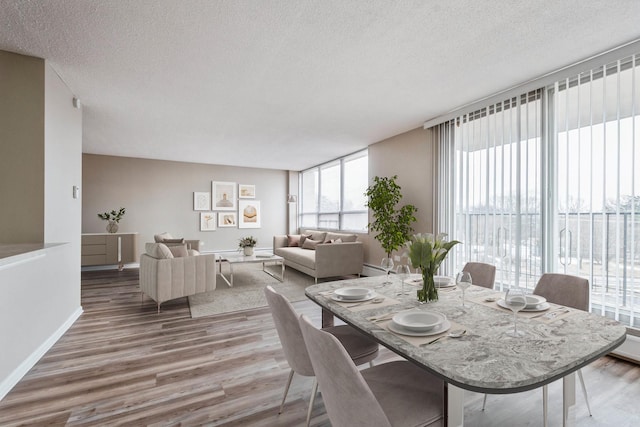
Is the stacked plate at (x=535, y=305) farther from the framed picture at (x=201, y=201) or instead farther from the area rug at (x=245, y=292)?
the framed picture at (x=201, y=201)

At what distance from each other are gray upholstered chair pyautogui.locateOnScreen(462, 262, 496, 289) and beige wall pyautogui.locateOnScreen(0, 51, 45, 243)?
144 inches

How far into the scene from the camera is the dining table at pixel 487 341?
37.0 inches

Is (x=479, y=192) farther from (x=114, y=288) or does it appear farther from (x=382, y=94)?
(x=114, y=288)

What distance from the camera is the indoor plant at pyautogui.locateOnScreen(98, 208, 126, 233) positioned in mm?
6176

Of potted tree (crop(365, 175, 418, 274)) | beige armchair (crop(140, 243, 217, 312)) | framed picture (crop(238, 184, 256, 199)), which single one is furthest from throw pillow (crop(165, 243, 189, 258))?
framed picture (crop(238, 184, 256, 199))

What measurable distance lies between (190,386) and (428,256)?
72.4 inches

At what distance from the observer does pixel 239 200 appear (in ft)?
26.6

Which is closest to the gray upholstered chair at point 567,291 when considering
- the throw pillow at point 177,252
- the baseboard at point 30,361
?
the baseboard at point 30,361

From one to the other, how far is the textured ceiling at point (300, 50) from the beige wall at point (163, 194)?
10.1ft

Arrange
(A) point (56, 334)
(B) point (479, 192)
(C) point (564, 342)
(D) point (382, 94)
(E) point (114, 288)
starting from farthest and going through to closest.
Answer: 1. (E) point (114, 288)
2. (B) point (479, 192)
3. (D) point (382, 94)
4. (A) point (56, 334)
5. (C) point (564, 342)

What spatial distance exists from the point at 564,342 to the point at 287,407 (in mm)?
1523

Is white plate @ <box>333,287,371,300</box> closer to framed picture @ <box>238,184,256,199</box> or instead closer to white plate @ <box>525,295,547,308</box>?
white plate @ <box>525,295,547,308</box>

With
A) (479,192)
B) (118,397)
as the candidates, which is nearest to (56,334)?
(118,397)

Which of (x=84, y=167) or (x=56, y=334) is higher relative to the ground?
(x=84, y=167)
